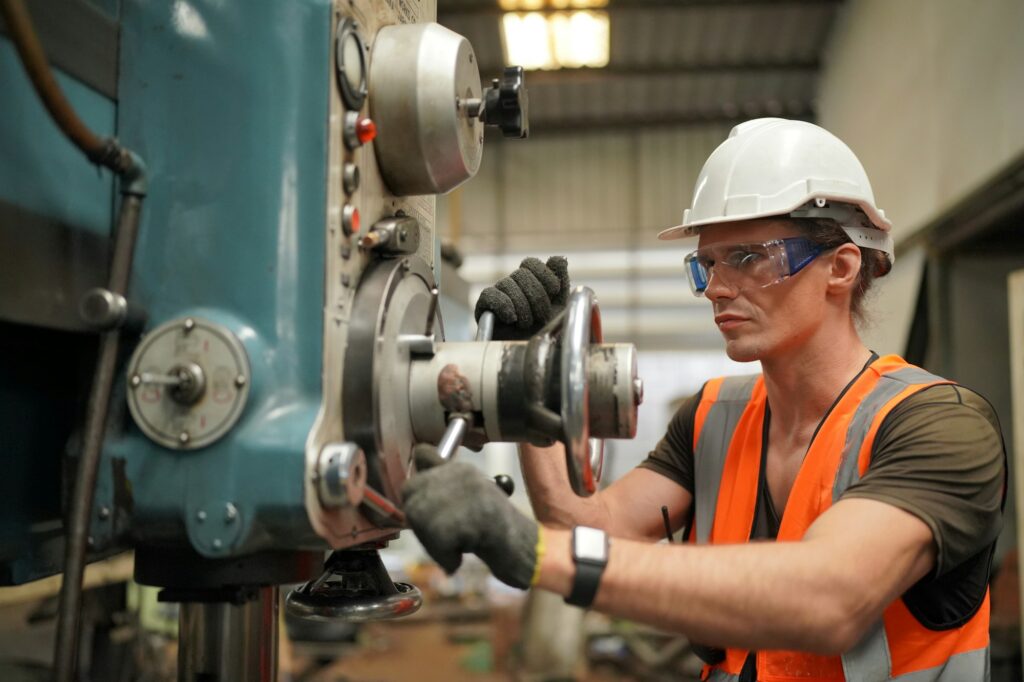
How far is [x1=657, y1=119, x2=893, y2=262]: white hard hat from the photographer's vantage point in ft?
4.06

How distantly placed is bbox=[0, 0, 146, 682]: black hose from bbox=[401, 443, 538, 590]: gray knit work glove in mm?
265

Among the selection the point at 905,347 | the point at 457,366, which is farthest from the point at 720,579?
the point at 905,347

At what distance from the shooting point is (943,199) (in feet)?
10.9

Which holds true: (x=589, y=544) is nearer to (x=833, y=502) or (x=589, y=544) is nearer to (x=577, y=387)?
(x=577, y=387)

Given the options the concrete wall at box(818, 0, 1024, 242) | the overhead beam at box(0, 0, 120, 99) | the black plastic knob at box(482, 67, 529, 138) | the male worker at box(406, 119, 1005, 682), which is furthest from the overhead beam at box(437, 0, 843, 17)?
the overhead beam at box(0, 0, 120, 99)

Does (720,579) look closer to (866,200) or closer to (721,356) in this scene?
(866,200)

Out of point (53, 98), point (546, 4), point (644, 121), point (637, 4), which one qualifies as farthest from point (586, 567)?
point (644, 121)

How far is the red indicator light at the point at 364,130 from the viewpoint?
0.81 m

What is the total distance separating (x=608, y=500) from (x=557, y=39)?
4.09 meters

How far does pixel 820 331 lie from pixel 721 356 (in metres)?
4.90

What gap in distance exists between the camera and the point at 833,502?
3.67ft

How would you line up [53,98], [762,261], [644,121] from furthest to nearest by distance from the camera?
[644,121] < [762,261] < [53,98]

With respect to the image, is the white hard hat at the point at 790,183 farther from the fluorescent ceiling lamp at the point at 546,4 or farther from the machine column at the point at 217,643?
the fluorescent ceiling lamp at the point at 546,4

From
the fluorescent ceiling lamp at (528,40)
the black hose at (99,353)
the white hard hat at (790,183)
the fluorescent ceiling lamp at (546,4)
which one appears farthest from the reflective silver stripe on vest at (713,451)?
the fluorescent ceiling lamp at (546,4)
